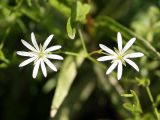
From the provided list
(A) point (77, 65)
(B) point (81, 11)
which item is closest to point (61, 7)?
(B) point (81, 11)

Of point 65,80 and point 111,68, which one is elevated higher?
point 65,80

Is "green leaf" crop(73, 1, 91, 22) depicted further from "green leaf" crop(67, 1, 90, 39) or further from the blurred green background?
the blurred green background

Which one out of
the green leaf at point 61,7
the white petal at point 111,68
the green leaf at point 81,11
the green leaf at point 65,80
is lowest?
the white petal at point 111,68

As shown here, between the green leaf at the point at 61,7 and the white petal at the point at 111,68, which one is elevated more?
Result: the green leaf at the point at 61,7

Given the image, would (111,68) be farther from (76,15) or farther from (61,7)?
(61,7)

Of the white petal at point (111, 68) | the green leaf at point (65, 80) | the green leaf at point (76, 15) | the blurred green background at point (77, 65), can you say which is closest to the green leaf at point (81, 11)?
the green leaf at point (76, 15)

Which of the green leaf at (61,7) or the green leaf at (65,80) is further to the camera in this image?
the green leaf at (61,7)

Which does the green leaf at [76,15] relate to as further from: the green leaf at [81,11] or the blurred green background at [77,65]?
the blurred green background at [77,65]
